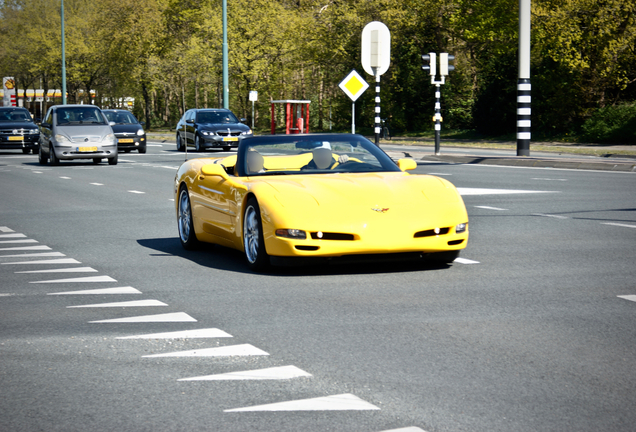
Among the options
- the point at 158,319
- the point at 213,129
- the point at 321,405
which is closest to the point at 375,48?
the point at 213,129

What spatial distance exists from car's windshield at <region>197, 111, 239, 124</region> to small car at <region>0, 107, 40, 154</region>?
6.05m

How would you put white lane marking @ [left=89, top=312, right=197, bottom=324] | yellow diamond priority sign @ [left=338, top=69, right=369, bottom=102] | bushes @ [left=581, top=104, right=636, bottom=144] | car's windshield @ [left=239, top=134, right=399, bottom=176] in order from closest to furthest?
white lane marking @ [left=89, top=312, right=197, bottom=324]
car's windshield @ [left=239, top=134, right=399, bottom=176]
yellow diamond priority sign @ [left=338, top=69, right=369, bottom=102]
bushes @ [left=581, top=104, right=636, bottom=144]

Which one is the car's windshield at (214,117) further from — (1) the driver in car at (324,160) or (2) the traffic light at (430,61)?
(1) the driver in car at (324,160)

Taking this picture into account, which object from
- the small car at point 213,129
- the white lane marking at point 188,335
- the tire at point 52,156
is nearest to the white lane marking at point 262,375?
the white lane marking at point 188,335

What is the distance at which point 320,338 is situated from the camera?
5836mm

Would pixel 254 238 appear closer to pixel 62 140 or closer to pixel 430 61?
pixel 62 140

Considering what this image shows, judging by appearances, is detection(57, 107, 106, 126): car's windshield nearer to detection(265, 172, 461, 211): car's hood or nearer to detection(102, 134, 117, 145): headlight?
detection(102, 134, 117, 145): headlight

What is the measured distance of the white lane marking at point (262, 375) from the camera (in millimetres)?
4938

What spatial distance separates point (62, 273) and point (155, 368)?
3.82 m

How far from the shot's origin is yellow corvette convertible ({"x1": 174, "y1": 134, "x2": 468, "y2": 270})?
8.05 metres

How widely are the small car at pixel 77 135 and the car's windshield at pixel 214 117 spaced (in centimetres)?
769

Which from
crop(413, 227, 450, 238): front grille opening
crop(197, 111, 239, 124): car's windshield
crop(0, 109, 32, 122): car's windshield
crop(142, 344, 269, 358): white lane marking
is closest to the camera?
crop(142, 344, 269, 358): white lane marking

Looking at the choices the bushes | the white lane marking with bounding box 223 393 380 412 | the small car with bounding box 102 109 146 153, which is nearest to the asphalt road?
the white lane marking with bounding box 223 393 380 412

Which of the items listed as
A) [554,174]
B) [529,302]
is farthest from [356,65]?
[529,302]
